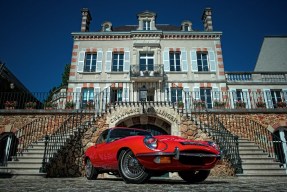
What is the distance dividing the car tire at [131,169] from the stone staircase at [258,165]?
4782 millimetres

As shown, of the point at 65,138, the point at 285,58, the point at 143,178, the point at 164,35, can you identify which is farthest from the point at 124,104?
the point at 285,58

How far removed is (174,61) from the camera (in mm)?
21438

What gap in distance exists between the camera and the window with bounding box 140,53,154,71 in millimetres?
21203

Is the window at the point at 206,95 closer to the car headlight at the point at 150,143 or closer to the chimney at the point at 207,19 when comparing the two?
the chimney at the point at 207,19

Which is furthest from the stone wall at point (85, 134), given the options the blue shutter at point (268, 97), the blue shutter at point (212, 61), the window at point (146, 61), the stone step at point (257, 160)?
the window at point (146, 61)

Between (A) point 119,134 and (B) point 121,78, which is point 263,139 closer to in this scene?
(A) point 119,134

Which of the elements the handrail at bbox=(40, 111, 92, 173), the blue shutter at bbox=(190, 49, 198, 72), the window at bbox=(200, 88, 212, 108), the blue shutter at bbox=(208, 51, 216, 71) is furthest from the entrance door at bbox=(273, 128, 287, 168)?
the handrail at bbox=(40, 111, 92, 173)

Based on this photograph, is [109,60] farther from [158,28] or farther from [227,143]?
[227,143]

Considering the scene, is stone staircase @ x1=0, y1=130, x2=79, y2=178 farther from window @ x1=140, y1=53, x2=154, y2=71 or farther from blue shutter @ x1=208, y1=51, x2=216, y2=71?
blue shutter @ x1=208, y1=51, x2=216, y2=71

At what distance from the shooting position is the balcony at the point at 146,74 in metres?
19.9

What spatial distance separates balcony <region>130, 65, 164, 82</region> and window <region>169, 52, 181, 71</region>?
1.35m

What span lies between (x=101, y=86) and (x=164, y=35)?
849 centimetres

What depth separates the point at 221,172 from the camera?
8727mm

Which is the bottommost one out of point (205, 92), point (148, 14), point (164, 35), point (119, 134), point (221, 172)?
point (221, 172)
